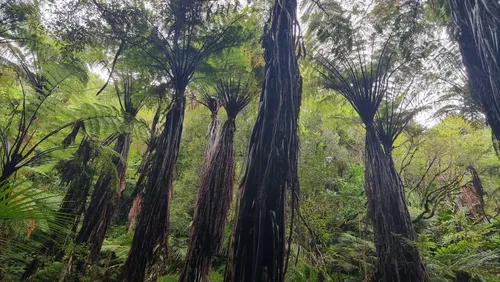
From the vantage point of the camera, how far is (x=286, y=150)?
1116mm

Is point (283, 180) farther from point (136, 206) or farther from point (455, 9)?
point (136, 206)

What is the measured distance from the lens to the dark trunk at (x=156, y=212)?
211 centimetres

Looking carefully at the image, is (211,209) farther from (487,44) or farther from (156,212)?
(487,44)

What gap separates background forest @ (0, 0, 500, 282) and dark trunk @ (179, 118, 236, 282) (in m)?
0.02

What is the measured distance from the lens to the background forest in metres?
1.24

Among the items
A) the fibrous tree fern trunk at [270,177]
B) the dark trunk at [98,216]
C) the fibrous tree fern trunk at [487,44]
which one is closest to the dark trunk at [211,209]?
the dark trunk at [98,216]

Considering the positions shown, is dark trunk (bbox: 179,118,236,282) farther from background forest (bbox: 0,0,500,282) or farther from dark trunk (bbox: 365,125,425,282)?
dark trunk (bbox: 365,125,425,282)

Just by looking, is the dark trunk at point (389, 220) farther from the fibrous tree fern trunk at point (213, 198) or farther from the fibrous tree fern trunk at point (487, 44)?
the fibrous tree fern trunk at point (213, 198)

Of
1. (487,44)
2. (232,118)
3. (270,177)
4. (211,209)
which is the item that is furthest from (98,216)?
(487,44)

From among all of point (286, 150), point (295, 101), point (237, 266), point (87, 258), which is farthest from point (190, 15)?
point (87, 258)

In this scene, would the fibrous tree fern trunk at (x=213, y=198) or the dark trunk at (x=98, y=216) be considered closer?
the fibrous tree fern trunk at (x=213, y=198)

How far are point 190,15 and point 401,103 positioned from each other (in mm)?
3356

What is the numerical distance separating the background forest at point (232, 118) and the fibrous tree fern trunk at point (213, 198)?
2 centimetres

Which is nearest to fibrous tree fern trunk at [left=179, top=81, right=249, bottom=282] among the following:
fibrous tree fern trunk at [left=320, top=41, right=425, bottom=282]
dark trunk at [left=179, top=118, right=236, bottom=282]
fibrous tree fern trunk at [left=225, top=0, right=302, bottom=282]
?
dark trunk at [left=179, top=118, right=236, bottom=282]
